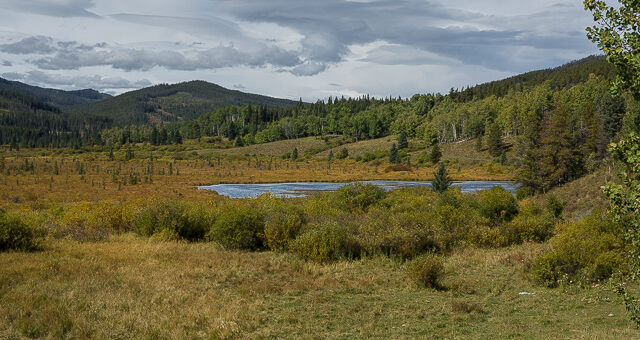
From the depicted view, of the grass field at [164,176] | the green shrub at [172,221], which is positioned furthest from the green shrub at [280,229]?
the grass field at [164,176]

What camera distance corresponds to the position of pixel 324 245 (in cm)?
1603

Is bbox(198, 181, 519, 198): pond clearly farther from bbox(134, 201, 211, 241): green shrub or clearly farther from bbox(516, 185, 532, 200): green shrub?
bbox(134, 201, 211, 241): green shrub

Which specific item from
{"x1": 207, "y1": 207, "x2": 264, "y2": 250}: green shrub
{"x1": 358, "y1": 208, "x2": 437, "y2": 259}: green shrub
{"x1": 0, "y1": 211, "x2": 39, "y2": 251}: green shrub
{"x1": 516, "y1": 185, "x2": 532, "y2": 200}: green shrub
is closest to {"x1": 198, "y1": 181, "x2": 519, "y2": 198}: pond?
{"x1": 516, "y1": 185, "x2": 532, "y2": 200}: green shrub

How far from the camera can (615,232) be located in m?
14.8

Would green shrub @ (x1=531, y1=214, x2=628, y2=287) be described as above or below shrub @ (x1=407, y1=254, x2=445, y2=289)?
above

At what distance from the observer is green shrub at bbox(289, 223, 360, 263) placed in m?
16.0

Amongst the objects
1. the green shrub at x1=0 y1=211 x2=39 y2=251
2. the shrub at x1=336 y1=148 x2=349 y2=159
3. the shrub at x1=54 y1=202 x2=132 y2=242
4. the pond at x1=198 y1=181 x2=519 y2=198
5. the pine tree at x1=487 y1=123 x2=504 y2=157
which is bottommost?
the pond at x1=198 y1=181 x2=519 y2=198

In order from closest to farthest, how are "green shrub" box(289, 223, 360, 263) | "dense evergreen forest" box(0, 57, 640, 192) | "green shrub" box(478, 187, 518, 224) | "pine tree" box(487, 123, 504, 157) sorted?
"green shrub" box(289, 223, 360, 263)
"green shrub" box(478, 187, 518, 224)
"dense evergreen forest" box(0, 57, 640, 192)
"pine tree" box(487, 123, 504, 157)

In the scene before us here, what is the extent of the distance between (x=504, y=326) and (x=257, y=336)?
16.5ft

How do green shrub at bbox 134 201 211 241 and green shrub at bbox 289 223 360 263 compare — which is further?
green shrub at bbox 134 201 211 241

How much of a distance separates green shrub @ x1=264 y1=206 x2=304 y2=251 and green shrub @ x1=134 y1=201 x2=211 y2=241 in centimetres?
400

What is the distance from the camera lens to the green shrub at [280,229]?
715 inches

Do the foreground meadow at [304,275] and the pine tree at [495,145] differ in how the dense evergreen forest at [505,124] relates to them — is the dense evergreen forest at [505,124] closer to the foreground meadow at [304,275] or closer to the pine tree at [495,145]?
the pine tree at [495,145]

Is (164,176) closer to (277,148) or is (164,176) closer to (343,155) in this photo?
(343,155)
